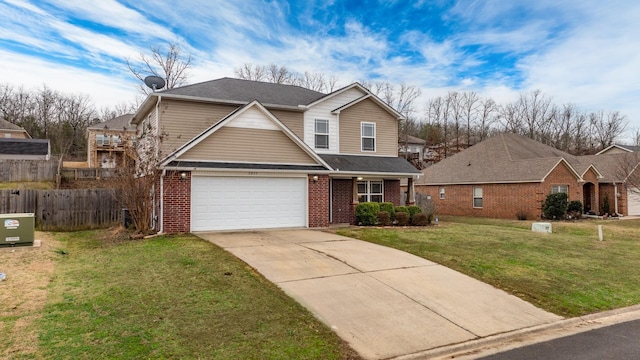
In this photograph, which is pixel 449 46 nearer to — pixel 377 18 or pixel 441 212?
pixel 377 18

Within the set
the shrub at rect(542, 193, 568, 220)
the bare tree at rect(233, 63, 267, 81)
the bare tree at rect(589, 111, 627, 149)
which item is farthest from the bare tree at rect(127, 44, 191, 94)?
the bare tree at rect(589, 111, 627, 149)

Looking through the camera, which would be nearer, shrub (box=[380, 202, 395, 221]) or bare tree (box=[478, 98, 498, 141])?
shrub (box=[380, 202, 395, 221])

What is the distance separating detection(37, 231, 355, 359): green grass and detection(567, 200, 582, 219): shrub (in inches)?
911

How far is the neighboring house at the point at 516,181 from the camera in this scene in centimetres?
2412

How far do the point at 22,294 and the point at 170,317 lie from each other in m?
3.03

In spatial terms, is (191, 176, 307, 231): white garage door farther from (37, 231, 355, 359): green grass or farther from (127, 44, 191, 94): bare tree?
(127, 44, 191, 94): bare tree

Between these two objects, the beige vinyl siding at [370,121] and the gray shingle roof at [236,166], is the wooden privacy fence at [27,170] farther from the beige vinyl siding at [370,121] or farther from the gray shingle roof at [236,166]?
the beige vinyl siding at [370,121]

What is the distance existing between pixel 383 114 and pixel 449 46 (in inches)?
335

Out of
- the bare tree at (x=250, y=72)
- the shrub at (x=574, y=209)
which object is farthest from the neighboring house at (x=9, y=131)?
the shrub at (x=574, y=209)

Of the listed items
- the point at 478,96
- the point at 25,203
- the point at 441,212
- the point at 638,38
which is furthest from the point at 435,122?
the point at 25,203

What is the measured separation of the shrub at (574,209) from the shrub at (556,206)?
4.33ft

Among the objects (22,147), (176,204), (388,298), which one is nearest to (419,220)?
(176,204)

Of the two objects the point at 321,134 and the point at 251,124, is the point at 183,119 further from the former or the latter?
the point at 321,134

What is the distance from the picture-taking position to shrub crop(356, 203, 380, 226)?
16.8m
